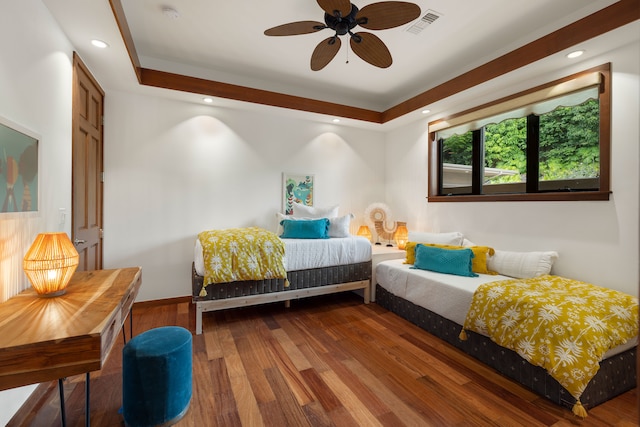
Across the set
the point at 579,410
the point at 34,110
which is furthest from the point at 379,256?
the point at 34,110

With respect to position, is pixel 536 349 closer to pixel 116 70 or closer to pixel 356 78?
pixel 356 78

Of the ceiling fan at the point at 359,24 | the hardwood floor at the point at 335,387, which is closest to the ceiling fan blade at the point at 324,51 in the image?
the ceiling fan at the point at 359,24

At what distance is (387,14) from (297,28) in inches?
24.6

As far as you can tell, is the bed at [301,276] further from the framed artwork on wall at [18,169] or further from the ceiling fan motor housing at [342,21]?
the ceiling fan motor housing at [342,21]

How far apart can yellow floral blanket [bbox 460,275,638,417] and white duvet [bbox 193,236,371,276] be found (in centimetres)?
144

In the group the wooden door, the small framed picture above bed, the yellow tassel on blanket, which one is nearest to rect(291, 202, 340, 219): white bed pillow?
the small framed picture above bed

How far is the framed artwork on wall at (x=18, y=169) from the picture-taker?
146 cm

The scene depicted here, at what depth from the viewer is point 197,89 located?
3254 millimetres

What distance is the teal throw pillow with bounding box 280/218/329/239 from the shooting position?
348cm

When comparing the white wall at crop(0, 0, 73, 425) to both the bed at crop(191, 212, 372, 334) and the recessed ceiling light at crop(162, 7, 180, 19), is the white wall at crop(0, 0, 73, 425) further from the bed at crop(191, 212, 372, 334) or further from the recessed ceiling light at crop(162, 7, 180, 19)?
the bed at crop(191, 212, 372, 334)

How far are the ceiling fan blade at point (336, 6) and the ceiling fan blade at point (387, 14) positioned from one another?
9 cm

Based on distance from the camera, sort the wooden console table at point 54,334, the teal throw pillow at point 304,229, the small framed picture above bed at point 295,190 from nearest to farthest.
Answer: the wooden console table at point 54,334 → the teal throw pillow at point 304,229 → the small framed picture above bed at point 295,190

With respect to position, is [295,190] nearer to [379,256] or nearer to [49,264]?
[379,256]

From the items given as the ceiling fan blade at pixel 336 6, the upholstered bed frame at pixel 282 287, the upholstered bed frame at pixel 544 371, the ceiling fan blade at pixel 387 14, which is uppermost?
the ceiling fan blade at pixel 336 6
